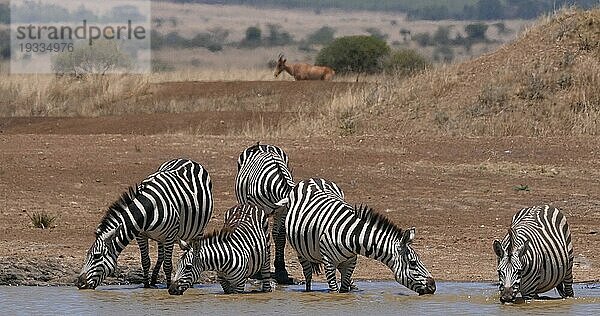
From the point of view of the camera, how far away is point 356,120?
28.2 metres

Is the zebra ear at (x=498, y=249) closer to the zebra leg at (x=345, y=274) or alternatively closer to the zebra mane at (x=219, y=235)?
the zebra leg at (x=345, y=274)

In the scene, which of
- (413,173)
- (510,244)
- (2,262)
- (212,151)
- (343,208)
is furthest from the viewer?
(212,151)

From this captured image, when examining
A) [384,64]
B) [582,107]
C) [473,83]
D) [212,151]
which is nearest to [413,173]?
[212,151]

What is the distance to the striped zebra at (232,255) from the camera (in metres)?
11.3

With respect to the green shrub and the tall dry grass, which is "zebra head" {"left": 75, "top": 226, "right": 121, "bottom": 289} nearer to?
the green shrub

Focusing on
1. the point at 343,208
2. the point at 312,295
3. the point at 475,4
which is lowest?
Result: the point at 312,295

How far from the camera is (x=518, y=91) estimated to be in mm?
27562

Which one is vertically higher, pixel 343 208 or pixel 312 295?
pixel 343 208

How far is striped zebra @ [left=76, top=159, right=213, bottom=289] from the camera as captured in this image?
11.7 metres

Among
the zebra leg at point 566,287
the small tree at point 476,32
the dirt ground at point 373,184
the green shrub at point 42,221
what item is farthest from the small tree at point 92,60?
the small tree at point 476,32

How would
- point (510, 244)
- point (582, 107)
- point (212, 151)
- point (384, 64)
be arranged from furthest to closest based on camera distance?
Answer: point (384, 64) < point (582, 107) < point (212, 151) < point (510, 244)

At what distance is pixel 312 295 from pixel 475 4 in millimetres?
97755

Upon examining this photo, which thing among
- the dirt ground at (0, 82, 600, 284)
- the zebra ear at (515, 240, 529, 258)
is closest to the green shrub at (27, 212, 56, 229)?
the dirt ground at (0, 82, 600, 284)

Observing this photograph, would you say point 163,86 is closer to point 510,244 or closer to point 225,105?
point 225,105
